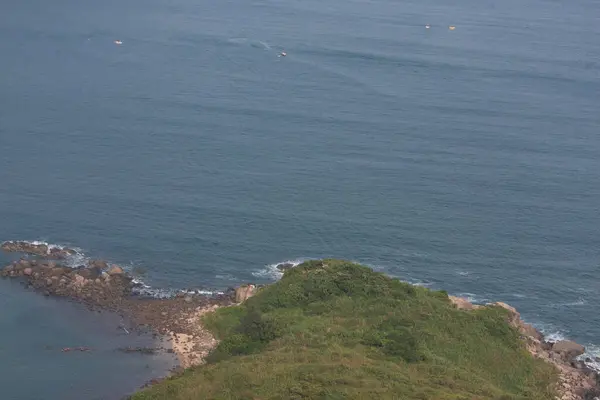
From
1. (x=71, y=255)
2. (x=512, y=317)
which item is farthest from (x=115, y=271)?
(x=512, y=317)

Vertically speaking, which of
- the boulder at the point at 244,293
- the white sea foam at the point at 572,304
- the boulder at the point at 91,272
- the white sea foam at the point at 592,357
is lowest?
the white sea foam at the point at 592,357

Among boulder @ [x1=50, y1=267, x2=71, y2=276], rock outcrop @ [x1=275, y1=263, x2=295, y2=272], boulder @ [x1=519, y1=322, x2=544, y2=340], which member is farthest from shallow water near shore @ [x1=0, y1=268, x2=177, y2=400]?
boulder @ [x1=519, y1=322, x2=544, y2=340]

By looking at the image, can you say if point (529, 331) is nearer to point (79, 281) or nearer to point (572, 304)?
point (572, 304)

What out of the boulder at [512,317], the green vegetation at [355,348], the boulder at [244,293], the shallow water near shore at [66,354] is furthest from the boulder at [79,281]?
the boulder at [512,317]

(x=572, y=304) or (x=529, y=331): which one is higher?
(x=529, y=331)

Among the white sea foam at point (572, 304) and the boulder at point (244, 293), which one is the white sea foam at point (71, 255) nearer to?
the boulder at point (244, 293)

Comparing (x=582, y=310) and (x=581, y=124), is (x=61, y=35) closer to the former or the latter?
(x=581, y=124)

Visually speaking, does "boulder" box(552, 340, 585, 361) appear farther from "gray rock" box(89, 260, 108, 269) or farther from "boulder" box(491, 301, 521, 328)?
"gray rock" box(89, 260, 108, 269)
